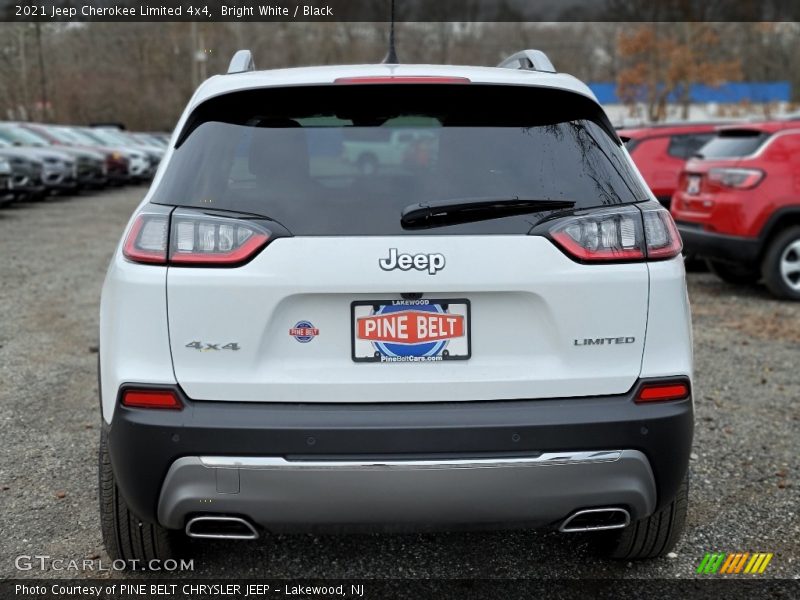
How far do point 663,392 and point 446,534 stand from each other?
1.27 m

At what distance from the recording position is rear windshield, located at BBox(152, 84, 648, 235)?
8.27 ft

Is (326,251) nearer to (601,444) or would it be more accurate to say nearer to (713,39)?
(601,444)

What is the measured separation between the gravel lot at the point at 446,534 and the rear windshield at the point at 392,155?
4.59 ft

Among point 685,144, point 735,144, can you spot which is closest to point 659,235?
point 735,144

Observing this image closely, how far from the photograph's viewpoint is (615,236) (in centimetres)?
252

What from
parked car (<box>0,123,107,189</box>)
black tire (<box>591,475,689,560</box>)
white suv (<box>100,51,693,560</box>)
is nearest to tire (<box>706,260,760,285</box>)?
black tire (<box>591,475,689,560</box>)

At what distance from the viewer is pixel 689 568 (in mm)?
3164

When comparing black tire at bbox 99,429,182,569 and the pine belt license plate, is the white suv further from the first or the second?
black tire at bbox 99,429,182,569

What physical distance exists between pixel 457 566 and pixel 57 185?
18.0 m

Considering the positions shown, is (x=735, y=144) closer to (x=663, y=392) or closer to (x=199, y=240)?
(x=663, y=392)

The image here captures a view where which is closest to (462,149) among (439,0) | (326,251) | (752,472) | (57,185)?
(326,251)

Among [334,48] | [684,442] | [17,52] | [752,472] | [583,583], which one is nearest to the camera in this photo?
[684,442]

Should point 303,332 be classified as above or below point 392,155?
below

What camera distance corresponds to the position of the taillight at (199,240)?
243cm
